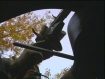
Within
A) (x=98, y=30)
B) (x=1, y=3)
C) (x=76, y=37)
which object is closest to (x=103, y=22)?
(x=98, y=30)

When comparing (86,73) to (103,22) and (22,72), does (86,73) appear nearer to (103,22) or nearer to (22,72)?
(103,22)

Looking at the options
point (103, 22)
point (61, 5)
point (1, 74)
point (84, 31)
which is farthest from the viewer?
point (1, 74)

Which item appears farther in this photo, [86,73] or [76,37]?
[86,73]

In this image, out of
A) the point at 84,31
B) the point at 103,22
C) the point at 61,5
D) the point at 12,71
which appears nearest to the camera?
the point at 103,22

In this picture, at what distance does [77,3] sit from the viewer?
2.05 m

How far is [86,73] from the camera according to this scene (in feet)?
7.51

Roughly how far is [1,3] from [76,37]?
0.83m

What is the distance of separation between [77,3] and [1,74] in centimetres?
119

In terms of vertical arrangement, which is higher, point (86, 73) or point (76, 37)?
point (76, 37)

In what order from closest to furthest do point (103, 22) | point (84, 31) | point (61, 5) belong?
point (103, 22), point (84, 31), point (61, 5)

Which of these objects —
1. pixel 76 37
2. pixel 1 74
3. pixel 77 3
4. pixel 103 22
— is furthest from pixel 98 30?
pixel 1 74

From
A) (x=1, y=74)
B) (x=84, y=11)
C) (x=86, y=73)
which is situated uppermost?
(x=84, y=11)

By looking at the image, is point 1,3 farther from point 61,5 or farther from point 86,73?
point 86,73

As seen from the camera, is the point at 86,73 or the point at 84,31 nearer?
the point at 84,31
